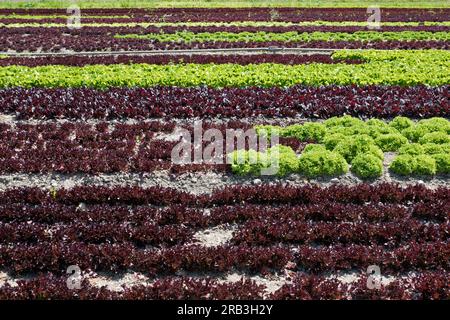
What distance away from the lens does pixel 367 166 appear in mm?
10047

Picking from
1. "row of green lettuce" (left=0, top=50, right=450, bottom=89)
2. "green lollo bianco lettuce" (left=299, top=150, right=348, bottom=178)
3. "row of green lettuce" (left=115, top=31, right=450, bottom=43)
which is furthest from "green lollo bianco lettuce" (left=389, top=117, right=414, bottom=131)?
"row of green lettuce" (left=115, top=31, right=450, bottom=43)

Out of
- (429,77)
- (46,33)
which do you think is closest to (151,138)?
(429,77)

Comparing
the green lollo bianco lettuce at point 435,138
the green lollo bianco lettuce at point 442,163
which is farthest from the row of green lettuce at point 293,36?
the green lollo bianco lettuce at point 442,163

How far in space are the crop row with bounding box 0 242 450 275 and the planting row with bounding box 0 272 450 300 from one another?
0.44 metres

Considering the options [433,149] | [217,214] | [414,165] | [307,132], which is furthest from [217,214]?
[433,149]

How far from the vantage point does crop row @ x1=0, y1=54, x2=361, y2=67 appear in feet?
64.4

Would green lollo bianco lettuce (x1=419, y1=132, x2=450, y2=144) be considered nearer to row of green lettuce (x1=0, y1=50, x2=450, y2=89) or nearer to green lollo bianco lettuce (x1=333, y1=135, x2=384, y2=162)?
green lollo bianco lettuce (x1=333, y1=135, x2=384, y2=162)

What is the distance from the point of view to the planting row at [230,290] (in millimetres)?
6559

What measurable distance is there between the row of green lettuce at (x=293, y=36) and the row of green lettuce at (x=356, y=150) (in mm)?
13469

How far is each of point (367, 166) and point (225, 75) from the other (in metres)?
7.74

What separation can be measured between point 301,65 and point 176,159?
9261 mm

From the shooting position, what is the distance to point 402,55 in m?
20.5

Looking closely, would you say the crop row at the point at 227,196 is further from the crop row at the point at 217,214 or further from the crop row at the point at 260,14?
the crop row at the point at 260,14
